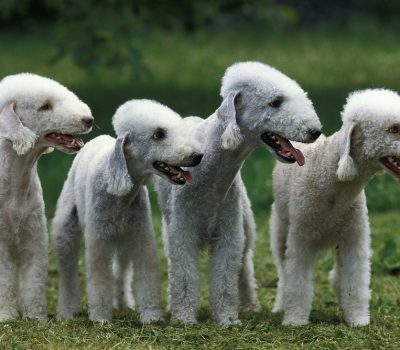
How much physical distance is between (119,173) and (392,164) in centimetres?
182

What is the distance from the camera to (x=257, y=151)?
14.4 metres

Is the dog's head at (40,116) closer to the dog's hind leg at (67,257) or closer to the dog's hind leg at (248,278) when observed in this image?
the dog's hind leg at (67,257)

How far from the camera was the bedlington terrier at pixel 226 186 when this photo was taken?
23.0 ft

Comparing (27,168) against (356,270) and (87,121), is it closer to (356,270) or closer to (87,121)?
(87,121)

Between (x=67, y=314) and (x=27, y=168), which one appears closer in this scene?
(x=27, y=168)

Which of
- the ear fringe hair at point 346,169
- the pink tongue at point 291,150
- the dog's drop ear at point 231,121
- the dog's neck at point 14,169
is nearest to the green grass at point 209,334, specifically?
the dog's neck at point 14,169

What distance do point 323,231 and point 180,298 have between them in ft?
3.65

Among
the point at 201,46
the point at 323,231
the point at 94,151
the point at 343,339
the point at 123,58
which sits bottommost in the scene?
the point at 343,339

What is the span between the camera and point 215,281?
749 centimetres

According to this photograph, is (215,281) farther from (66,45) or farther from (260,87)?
(66,45)

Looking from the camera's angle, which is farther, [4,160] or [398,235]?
[398,235]

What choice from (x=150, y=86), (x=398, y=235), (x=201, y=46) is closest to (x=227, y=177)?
(x=398, y=235)

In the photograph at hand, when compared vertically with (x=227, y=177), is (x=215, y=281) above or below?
below

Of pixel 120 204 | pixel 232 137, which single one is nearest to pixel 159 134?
pixel 232 137
